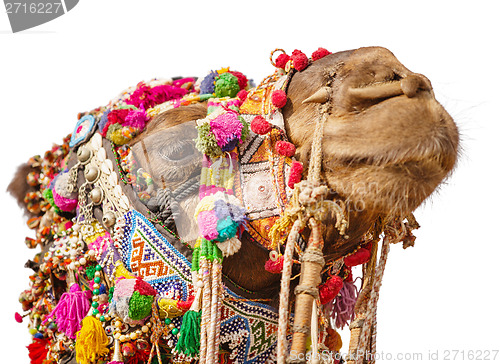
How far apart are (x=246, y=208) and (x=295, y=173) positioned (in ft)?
0.52

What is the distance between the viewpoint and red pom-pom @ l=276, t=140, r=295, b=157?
1.70 m

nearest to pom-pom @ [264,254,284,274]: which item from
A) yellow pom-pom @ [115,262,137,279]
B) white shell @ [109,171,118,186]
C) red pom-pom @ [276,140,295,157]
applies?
red pom-pom @ [276,140,295,157]

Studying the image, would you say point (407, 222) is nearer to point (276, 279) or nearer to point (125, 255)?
point (276, 279)

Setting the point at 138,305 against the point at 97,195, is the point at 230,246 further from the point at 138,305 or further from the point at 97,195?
the point at 97,195

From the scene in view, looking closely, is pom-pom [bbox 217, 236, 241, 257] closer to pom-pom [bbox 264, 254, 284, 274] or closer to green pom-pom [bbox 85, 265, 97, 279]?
pom-pom [bbox 264, 254, 284, 274]

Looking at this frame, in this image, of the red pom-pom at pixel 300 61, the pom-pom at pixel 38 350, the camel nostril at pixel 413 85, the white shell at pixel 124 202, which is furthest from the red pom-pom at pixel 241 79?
the pom-pom at pixel 38 350

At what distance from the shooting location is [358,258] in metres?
1.81

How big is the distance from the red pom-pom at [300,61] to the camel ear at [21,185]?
3.53ft

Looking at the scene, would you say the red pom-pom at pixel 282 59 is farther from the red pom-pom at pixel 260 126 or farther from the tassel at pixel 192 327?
the tassel at pixel 192 327

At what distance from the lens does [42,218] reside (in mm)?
2279

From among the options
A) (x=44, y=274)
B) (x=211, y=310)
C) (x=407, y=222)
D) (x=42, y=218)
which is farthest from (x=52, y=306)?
(x=407, y=222)

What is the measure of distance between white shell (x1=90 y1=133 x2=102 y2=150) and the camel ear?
452mm

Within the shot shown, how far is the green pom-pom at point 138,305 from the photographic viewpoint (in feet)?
5.76

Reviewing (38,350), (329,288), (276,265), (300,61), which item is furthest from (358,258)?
(38,350)
